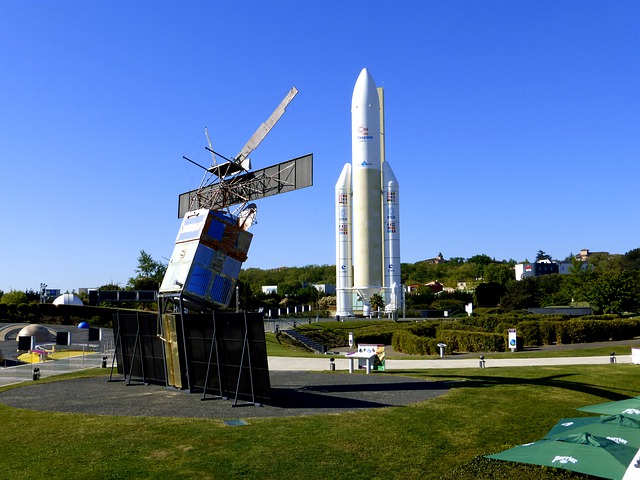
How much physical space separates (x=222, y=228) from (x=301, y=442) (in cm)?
1358

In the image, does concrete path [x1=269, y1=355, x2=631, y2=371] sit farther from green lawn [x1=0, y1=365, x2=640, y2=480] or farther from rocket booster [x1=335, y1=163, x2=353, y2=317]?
rocket booster [x1=335, y1=163, x2=353, y2=317]

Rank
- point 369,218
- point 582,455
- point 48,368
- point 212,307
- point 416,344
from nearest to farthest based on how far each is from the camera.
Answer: point 582,455 < point 212,307 < point 48,368 < point 416,344 < point 369,218

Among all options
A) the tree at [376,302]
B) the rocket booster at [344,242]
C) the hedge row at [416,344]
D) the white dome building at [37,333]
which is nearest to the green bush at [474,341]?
the hedge row at [416,344]

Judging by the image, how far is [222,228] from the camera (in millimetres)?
27953

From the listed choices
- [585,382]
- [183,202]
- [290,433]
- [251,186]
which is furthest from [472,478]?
[183,202]

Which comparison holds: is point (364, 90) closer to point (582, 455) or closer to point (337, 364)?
point (337, 364)

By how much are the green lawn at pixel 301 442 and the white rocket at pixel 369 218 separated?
216 feet

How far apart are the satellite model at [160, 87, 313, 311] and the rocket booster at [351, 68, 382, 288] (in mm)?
59808

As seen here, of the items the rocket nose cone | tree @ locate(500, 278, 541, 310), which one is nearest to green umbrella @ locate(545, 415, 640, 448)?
the rocket nose cone

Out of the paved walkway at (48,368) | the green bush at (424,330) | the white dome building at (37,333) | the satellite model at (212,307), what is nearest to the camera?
the satellite model at (212,307)

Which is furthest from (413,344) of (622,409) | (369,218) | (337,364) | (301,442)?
(369,218)

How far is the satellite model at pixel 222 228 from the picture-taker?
27047mm

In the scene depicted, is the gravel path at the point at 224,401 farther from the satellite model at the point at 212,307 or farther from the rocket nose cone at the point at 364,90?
the rocket nose cone at the point at 364,90

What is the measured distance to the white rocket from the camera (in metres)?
88.7
